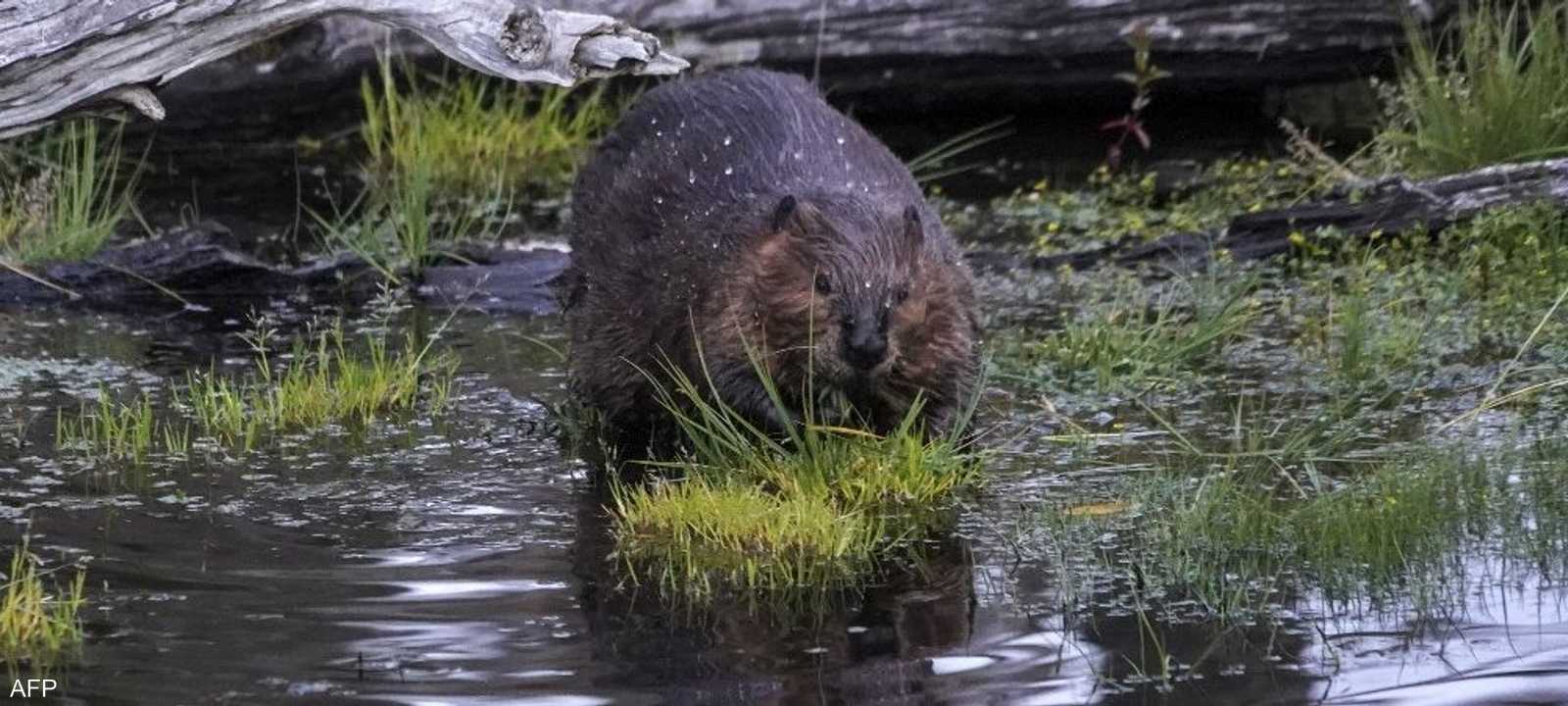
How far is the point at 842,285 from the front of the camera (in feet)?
17.9

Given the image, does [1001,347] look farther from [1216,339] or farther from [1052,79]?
[1052,79]

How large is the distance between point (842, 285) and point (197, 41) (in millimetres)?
1746

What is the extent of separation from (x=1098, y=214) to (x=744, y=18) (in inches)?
70.7

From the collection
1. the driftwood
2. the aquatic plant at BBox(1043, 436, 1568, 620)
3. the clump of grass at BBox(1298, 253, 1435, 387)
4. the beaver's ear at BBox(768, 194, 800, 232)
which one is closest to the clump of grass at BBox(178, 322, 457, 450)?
the beaver's ear at BBox(768, 194, 800, 232)

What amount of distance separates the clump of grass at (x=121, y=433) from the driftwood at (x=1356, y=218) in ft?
10.9

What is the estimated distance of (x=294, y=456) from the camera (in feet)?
19.9

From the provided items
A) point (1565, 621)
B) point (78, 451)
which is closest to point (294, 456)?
point (78, 451)

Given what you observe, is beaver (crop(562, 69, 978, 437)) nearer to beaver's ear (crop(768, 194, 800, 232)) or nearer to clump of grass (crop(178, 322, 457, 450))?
beaver's ear (crop(768, 194, 800, 232))

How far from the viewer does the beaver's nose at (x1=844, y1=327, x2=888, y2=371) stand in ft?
17.6

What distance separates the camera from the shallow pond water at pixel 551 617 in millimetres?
4270

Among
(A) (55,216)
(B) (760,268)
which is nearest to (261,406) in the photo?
(B) (760,268)

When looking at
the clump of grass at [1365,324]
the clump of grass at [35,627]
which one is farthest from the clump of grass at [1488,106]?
the clump of grass at [35,627]

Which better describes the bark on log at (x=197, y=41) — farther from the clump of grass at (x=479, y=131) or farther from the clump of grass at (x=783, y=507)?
the clump of grass at (x=479, y=131)

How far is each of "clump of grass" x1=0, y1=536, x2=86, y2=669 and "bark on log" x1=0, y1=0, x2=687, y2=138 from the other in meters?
1.50
